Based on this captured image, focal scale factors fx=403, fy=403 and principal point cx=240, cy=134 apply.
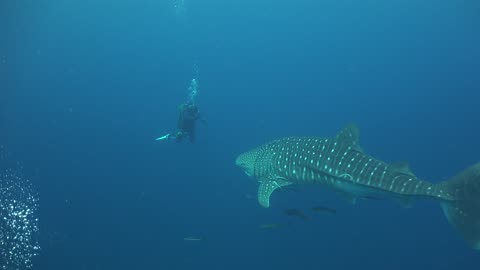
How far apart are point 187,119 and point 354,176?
804cm

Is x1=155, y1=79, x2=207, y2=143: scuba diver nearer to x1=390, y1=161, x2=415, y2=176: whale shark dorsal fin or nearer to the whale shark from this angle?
the whale shark

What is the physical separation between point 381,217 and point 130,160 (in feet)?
42.8

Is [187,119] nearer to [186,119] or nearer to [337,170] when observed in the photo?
[186,119]

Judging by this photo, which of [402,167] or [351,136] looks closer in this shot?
[402,167]

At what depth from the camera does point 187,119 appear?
14.6 metres

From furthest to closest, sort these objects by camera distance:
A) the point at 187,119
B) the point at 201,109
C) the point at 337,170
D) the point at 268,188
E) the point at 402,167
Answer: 1. the point at 201,109
2. the point at 187,119
3. the point at 268,188
4. the point at 337,170
5. the point at 402,167

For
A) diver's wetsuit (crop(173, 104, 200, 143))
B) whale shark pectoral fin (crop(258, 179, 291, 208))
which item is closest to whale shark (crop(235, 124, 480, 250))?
whale shark pectoral fin (crop(258, 179, 291, 208))

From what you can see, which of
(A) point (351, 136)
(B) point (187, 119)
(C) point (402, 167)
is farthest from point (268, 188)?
(B) point (187, 119)

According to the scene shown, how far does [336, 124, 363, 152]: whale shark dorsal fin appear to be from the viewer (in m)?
8.29

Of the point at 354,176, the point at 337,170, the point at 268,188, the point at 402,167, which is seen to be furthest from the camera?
the point at 268,188

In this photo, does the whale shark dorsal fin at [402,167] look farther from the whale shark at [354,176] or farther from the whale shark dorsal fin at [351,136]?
the whale shark dorsal fin at [351,136]

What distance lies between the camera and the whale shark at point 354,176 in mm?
6781

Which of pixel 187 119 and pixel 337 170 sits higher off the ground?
pixel 337 170

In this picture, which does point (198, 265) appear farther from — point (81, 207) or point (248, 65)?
point (248, 65)
